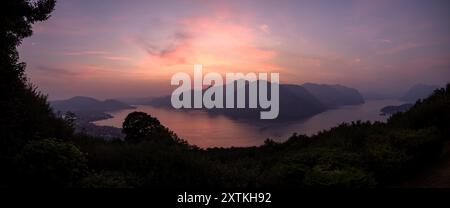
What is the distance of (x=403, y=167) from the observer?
35.0 feet

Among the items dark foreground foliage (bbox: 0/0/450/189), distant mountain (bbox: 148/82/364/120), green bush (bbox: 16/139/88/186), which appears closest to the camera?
green bush (bbox: 16/139/88/186)

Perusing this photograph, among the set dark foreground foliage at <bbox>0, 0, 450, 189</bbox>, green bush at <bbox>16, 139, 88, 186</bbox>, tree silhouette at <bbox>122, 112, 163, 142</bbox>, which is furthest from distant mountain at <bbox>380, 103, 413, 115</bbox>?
green bush at <bbox>16, 139, 88, 186</bbox>

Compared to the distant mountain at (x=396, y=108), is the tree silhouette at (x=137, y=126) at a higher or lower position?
lower

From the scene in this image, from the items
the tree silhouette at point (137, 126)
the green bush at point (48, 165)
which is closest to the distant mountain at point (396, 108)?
the tree silhouette at point (137, 126)

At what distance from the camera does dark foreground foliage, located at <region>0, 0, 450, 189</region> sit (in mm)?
8016

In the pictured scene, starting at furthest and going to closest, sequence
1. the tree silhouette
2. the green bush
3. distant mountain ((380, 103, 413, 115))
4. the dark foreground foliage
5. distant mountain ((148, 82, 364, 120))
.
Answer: distant mountain ((148, 82, 364, 120)), the tree silhouette, distant mountain ((380, 103, 413, 115)), the dark foreground foliage, the green bush

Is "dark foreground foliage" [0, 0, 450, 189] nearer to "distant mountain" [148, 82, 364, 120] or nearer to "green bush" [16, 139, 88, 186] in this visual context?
"green bush" [16, 139, 88, 186]

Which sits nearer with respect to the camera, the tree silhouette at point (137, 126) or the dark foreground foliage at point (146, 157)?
the dark foreground foliage at point (146, 157)

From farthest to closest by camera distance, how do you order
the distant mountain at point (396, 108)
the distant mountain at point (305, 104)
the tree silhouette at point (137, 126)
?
1. the distant mountain at point (305, 104)
2. the tree silhouette at point (137, 126)
3. the distant mountain at point (396, 108)

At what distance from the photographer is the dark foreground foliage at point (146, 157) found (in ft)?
26.3

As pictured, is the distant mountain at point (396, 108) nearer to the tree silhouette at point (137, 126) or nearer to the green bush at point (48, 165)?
the tree silhouette at point (137, 126)
